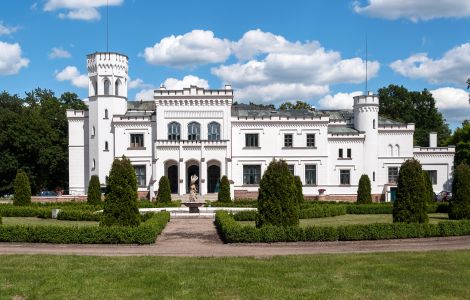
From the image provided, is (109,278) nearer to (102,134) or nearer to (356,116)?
(102,134)

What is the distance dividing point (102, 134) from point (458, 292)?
51.1m

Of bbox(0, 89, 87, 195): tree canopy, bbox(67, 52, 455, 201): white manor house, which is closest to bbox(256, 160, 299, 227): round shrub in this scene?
bbox(67, 52, 455, 201): white manor house

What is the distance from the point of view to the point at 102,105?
192ft

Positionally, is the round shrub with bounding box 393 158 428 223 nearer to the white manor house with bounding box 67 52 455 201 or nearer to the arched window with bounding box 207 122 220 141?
the white manor house with bounding box 67 52 455 201

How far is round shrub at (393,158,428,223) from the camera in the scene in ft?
76.3

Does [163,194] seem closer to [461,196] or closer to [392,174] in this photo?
[461,196]

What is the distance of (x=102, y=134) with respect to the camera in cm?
5853

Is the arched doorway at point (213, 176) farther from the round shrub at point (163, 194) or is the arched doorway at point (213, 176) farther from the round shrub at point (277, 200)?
the round shrub at point (277, 200)

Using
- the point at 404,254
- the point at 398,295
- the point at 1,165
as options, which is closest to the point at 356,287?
the point at 398,295

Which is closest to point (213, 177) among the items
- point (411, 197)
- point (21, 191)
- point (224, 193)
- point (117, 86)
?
point (224, 193)

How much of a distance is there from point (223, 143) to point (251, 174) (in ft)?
16.0

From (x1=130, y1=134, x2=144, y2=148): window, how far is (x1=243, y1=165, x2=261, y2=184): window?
38.9 feet

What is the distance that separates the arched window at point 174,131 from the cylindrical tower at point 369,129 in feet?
66.9

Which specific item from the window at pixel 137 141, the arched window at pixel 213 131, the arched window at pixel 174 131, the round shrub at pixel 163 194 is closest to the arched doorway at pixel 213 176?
the arched window at pixel 213 131
